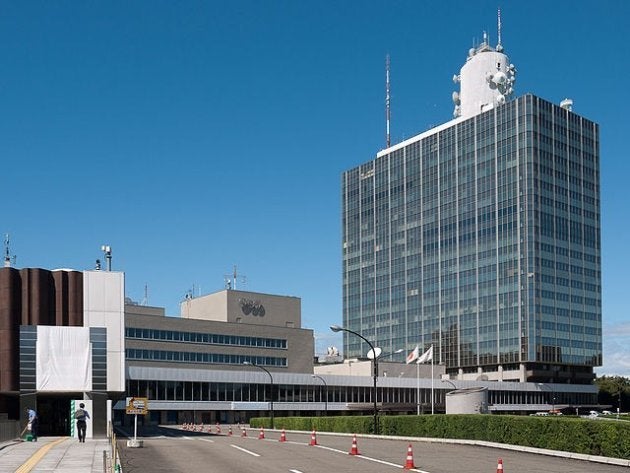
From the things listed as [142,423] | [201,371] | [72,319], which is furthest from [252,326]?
[72,319]

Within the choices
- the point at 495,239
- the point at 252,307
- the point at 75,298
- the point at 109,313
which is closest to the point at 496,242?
the point at 495,239

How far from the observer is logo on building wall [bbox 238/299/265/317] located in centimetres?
13762

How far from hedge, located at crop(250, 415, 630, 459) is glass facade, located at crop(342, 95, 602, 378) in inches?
4078

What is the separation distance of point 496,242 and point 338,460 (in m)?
Result: 131

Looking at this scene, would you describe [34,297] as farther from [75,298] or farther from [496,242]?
[496,242]

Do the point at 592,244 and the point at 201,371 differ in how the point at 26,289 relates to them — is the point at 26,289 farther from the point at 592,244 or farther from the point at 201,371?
the point at 592,244

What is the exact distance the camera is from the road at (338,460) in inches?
1152

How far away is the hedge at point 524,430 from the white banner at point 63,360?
17981mm

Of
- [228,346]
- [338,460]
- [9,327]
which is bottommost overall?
[338,460]

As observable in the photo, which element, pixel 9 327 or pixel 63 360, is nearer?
pixel 9 327

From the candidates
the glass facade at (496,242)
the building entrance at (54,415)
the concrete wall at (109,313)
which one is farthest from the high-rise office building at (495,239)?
the concrete wall at (109,313)

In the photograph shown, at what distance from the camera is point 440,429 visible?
45438 millimetres

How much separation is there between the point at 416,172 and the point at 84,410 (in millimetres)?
132393

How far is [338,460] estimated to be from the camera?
110 feet
